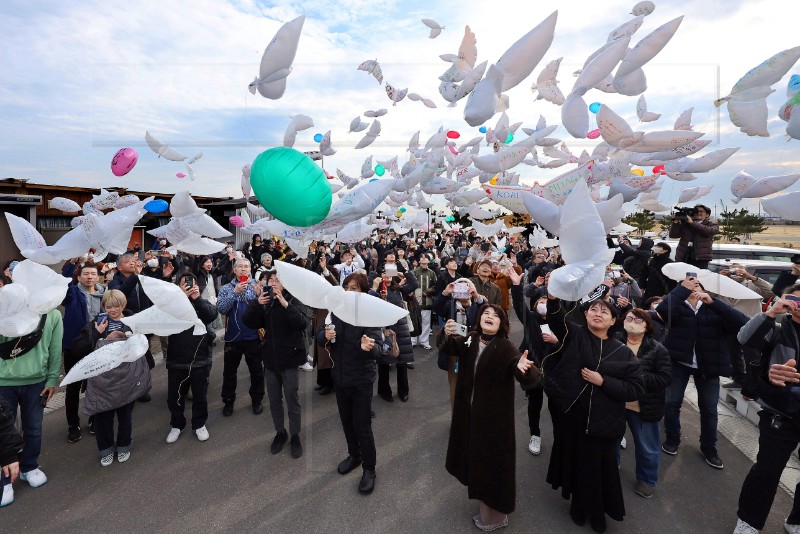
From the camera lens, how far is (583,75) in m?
3.50

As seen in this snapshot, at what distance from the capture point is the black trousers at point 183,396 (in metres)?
3.73

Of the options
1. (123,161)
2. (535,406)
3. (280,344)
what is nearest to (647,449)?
(535,406)

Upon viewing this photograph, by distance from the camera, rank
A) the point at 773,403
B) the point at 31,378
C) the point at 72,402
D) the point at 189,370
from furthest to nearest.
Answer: the point at 189,370 → the point at 72,402 → the point at 31,378 → the point at 773,403

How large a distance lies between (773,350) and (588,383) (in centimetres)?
113

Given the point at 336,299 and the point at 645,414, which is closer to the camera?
the point at 336,299

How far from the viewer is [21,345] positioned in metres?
2.94

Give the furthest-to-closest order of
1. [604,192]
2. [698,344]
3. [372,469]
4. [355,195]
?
[604,192] < [355,195] < [698,344] < [372,469]

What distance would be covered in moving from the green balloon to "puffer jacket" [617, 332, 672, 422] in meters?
2.59

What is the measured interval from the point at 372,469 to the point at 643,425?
83.1 inches

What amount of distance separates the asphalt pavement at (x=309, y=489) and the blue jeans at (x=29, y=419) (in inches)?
8.1

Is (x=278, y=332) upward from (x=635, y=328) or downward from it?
downward

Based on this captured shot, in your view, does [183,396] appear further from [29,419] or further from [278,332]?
[278,332]

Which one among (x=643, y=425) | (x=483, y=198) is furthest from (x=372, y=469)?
(x=483, y=198)

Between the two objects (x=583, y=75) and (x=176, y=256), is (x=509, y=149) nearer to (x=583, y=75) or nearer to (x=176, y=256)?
(x=583, y=75)
